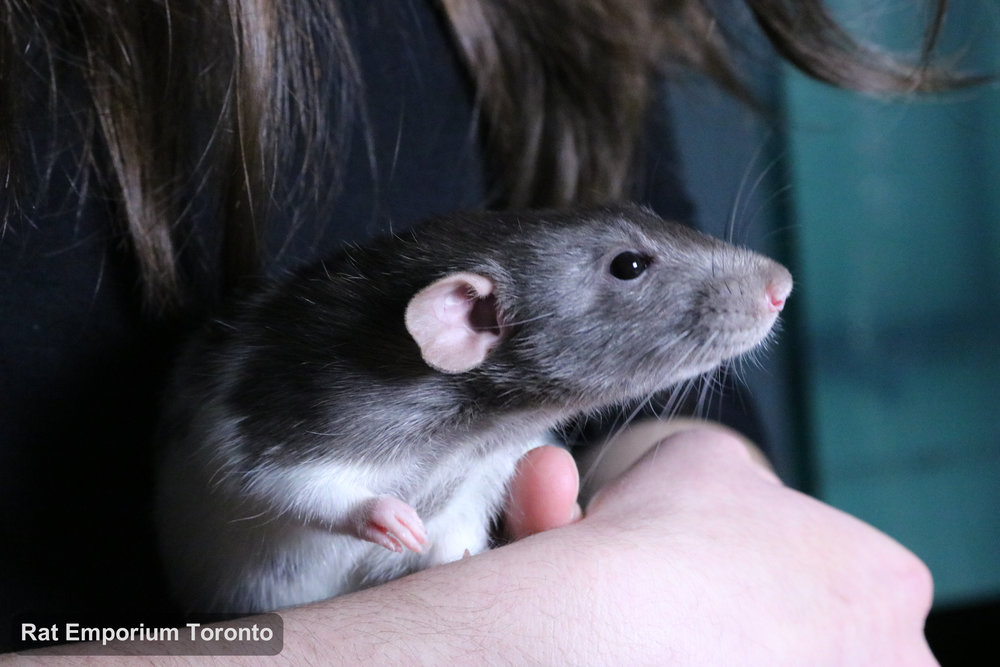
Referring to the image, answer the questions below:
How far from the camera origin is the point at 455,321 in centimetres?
103

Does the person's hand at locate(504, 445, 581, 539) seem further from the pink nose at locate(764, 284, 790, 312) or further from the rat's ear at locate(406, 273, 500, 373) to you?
the pink nose at locate(764, 284, 790, 312)

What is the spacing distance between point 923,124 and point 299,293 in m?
3.06

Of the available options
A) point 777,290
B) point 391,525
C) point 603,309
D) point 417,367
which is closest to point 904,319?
point 777,290

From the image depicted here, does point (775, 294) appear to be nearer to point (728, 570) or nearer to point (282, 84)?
point (728, 570)

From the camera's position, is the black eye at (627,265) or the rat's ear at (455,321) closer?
the rat's ear at (455,321)

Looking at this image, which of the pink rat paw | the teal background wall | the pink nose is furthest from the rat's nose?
the teal background wall

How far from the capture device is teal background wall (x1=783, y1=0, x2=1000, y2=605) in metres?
3.45

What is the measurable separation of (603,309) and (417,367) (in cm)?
23

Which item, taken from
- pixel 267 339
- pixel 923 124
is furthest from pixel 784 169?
pixel 267 339

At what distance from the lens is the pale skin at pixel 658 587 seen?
3.01ft

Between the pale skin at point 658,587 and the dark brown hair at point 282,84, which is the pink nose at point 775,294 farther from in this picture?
the dark brown hair at point 282,84

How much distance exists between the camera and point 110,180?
1.23 m

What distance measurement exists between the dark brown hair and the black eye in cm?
43

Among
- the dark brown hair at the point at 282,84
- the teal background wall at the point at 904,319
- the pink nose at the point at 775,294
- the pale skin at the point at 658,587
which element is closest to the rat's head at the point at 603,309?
the pink nose at the point at 775,294
